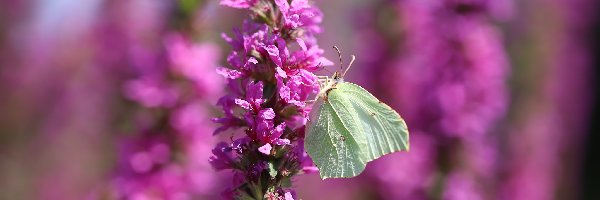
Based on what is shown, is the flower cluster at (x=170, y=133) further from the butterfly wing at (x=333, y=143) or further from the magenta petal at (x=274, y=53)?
the magenta petal at (x=274, y=53)

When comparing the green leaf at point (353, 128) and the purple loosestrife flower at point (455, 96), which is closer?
the green leaf at point (353, 128)

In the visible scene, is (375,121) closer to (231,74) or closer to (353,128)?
(353,128)

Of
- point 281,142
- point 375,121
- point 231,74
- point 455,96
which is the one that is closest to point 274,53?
point 231,74

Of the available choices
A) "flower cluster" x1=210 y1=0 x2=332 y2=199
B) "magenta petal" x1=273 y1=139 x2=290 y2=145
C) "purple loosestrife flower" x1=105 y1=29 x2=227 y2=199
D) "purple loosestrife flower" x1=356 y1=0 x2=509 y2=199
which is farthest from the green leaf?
"purple loosestrife flower" x1=356 y1=0 x2=509 y2=199

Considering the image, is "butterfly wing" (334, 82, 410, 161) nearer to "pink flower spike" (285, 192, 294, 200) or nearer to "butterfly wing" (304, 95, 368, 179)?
"butterfly wing" (304, 95, 368, 179)

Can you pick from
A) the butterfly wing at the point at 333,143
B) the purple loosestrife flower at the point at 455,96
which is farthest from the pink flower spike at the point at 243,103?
the purple loosestrife flower at the point at 455,96

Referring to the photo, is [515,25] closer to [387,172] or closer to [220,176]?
[387,172]

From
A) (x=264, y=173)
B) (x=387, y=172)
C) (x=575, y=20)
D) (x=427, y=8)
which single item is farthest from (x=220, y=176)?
(x=575, y=20)
